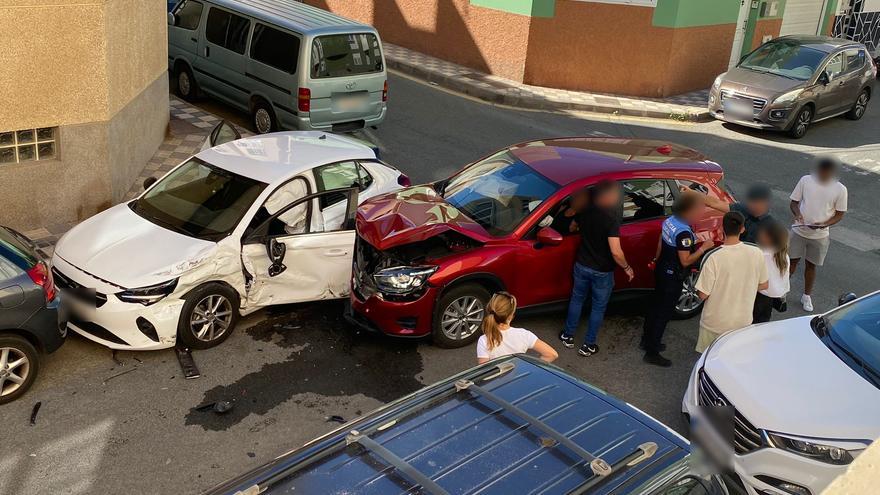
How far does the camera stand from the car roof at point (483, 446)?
3932 mm

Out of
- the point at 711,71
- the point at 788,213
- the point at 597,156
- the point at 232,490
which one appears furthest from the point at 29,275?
the point at 711,71

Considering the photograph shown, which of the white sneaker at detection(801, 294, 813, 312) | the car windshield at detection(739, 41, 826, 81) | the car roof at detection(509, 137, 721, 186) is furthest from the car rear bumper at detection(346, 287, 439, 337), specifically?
the car windshield at detection(739, 41, 826, 81)

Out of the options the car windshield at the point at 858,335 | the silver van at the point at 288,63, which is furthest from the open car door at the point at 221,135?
the car windshield at the point at 858,335

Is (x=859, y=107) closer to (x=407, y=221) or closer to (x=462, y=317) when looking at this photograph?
(x=462, y=317)

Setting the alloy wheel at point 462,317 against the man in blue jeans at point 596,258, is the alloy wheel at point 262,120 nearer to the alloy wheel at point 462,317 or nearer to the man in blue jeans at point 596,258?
the alloy wheel at point 462,317

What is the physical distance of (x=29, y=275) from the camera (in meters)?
6.65

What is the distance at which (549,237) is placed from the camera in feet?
25.4

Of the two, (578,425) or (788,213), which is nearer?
(578,425)

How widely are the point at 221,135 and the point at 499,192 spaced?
151 inches

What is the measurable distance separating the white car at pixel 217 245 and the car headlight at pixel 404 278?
0.85m

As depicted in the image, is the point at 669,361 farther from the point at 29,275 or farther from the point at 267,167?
the point at 29,275

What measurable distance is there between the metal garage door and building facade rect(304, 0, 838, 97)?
2824 millimetres

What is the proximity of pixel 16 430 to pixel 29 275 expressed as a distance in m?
1.19

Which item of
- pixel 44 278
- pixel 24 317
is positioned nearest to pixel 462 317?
pixel 44 278
